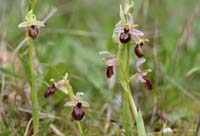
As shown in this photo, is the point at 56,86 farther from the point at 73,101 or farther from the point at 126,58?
the point at 126,58

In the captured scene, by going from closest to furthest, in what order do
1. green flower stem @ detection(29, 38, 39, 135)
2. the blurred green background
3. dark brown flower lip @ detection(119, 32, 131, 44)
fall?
1. dark brown flower lip @ detection(119, 32, 131, 44)
2. green flower stem @ detection(29, 38, 39, 135)
3. the blurred green background

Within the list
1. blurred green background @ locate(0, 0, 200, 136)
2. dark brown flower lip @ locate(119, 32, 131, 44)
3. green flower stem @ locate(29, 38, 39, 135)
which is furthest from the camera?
blurred green background @ locate(0, 0, 200, 136)

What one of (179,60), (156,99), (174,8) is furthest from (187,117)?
(174,8)

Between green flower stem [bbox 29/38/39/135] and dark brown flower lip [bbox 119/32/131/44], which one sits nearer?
dark brown flower lip [bbox 119/32/131/44]

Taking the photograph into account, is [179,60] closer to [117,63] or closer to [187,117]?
[187,117]

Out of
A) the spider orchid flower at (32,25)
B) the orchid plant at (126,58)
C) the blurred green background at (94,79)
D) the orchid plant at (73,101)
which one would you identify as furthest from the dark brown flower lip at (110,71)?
the blurred green background at (94,79)

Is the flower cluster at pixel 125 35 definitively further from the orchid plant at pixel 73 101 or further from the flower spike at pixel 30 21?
the flower spike at pixel 30 21

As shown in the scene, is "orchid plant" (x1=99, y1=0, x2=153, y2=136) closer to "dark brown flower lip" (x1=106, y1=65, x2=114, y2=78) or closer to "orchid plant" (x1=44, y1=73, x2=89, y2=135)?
"dark brown flower lip" (x1=106, y1=65, x2=114, y2=78)

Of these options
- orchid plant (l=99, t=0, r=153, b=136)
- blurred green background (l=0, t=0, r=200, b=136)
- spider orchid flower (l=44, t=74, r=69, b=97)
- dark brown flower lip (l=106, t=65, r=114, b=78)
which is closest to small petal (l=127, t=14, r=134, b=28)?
orchid plant (l=99, t=0, r=153, b=136)
